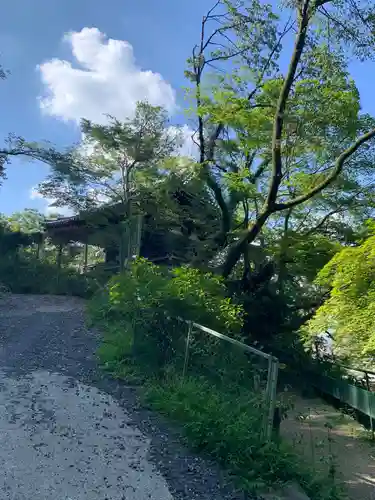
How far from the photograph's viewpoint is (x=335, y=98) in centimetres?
1200

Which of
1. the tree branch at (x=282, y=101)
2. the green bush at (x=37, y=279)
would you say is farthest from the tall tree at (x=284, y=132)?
the green bush at (x=37, y=279)

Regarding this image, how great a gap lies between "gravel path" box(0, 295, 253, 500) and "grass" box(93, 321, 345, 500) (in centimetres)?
16

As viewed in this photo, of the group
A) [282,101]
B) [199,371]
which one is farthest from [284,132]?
[199,371]

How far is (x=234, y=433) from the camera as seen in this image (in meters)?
4.46

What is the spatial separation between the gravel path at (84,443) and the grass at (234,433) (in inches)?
6.4

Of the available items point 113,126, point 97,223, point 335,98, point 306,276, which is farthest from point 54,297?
point 335,98

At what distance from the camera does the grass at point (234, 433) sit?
13.7 ft

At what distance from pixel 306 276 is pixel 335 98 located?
15.1ft

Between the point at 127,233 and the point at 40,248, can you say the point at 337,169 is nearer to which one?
the point at 127,233

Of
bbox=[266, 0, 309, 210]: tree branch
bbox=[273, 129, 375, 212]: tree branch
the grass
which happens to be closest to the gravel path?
the grass

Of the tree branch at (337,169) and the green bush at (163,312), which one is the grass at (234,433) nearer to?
the green bush at (163,312)

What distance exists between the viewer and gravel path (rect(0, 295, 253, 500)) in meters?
3.72

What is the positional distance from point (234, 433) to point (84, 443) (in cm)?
142

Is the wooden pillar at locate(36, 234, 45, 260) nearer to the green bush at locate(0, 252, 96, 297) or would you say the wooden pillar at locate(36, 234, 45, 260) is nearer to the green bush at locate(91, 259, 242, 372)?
the green bush at locate(0, 252, 96, 297)
